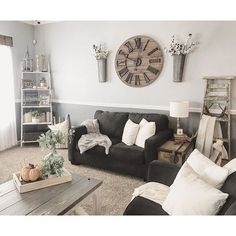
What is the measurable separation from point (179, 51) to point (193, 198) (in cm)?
254

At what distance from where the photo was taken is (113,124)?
3783 millimetres

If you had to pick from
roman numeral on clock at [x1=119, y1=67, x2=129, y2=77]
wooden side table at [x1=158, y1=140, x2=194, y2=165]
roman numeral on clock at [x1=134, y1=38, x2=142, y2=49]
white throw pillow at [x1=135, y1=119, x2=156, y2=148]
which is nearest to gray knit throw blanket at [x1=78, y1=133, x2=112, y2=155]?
white throw pillow at [x1=135, y1=119, x2=156, y2=148]

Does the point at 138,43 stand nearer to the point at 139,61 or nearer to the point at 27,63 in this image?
the point at 139,61

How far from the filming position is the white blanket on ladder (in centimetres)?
325

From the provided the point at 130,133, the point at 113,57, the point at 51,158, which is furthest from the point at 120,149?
the point at 113,57

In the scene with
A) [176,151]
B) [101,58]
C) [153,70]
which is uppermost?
[101,58]

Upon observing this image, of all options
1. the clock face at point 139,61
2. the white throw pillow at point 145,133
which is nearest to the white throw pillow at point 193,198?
the white throw pillow at point 145,133

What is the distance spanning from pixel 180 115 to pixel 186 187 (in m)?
1.79

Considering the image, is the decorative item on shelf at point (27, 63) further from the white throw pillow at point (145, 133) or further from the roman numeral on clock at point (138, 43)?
the white throw pillow at point (145, 133)

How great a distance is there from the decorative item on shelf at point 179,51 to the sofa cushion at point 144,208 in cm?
231

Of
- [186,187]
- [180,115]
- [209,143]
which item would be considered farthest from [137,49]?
[186,187]
